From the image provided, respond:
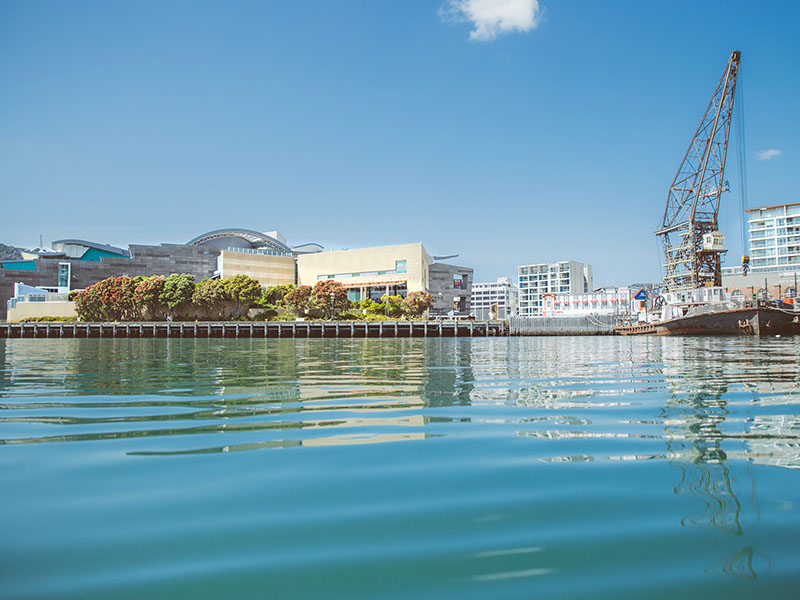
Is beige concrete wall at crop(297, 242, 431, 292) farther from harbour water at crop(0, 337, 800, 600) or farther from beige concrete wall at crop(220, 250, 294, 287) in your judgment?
harbour water at crop(0, 337, 800, 600)

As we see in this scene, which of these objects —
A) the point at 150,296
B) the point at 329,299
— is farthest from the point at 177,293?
the point at 329,299

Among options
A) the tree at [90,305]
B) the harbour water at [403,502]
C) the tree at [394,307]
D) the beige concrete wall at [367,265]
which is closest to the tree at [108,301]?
the tree at [90,305]

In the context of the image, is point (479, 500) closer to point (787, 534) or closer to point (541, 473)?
point (541, 473)

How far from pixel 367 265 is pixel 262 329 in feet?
174

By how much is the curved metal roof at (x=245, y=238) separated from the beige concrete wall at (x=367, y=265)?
20303 mm

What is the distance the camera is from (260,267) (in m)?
124

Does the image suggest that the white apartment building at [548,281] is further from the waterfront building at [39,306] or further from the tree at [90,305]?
the waterfront building at [39,306]

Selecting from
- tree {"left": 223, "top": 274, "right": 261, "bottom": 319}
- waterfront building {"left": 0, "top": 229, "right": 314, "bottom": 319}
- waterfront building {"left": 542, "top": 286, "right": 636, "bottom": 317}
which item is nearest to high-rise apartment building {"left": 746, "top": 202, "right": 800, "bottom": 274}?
waterfront building {"left": 542, "top": 286, "right": 636, "bottom": 317}

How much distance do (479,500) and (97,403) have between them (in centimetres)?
737

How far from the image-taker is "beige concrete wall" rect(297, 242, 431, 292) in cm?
11806

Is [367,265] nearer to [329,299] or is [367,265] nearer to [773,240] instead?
[329,299]

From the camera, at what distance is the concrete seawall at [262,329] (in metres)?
70.4

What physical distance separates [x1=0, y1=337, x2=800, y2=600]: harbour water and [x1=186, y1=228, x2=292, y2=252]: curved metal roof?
139321 millimetres

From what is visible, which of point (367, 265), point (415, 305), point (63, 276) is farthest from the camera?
point (367, 265)
